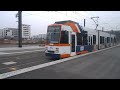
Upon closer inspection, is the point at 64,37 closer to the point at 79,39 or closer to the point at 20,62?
the point at 79,39

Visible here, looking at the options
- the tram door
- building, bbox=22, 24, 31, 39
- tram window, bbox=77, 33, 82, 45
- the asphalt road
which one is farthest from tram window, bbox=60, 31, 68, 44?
building, bbox=22, 24, 31, 39

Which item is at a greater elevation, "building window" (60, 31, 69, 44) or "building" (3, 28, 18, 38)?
"building" (3, 28, 18, 38)

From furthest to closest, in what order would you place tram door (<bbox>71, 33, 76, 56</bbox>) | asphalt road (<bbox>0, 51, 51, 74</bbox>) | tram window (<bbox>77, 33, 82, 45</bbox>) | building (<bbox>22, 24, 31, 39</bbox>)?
building (<bbox>22, 24, 31, 39</bbox>) → tram window (<bbox>77, 33, 82, 45</bbox>) → tram door (<bbox>71, 33, 76, 56</bbox>) → asphalt road (<bbox>0, 51, 51, 74</bbox>)

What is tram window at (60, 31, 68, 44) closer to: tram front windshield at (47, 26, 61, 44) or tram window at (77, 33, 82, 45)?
tram front windshield at (47, 26, 61, 44)

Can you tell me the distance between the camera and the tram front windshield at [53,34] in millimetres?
18562

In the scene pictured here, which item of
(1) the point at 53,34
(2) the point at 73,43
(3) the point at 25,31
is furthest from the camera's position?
(3) the point at 25,31

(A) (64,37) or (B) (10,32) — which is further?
(B) (10,32)

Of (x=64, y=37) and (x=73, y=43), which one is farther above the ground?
(x=64, y=37)

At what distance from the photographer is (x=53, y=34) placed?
1881cm

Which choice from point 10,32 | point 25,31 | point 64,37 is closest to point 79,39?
point 64,37

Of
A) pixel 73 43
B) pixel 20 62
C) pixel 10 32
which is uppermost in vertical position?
pixel 10 32

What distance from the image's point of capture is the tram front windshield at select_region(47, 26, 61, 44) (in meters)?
18.6

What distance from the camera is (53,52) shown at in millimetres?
18469
